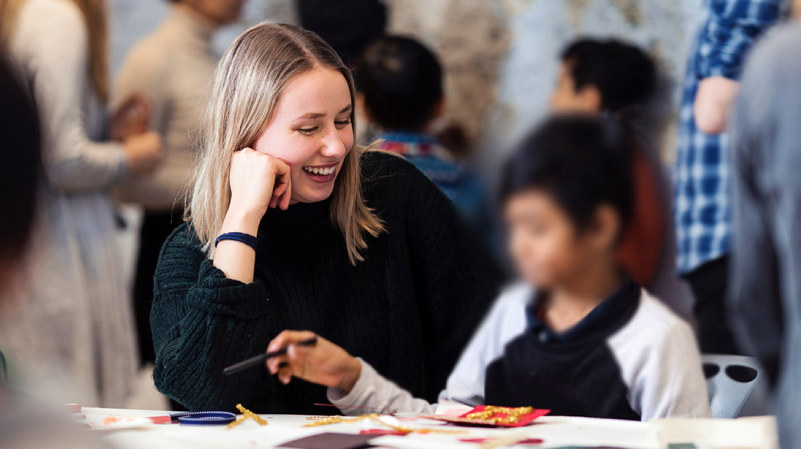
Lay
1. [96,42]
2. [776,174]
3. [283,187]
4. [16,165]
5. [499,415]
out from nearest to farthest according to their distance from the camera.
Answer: [16,165], [776,174], [499,415], [283,187], [96,42]

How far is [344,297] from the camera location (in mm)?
1497

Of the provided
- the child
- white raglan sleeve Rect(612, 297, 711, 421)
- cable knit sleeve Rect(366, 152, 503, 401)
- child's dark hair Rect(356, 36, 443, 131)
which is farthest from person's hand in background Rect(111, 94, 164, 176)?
white raglan sleeve Rect(612, 297, 711, 421)

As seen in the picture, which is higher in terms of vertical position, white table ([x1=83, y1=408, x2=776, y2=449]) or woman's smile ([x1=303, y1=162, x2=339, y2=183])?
woman's smile ([x1=303, y1=162, x2=339, y2=183])

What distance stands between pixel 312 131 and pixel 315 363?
0.34m

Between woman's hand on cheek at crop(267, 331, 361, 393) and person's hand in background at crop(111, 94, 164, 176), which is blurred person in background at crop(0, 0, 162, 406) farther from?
woman's hand on cheek at crop(267, 331, 361, 393)

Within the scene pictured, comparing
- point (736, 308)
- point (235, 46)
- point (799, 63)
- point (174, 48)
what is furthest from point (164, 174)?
point (799, 63)

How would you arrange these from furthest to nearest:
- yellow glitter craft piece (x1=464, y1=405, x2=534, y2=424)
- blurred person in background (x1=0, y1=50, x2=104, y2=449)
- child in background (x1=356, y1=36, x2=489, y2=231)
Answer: child in background (x1=356, y1=36, x2=489, y2=231) → yellow glitter craft piece (x1=464, y1=405, x2=534, y2=424) → blurred person in background (x1=0, y1=50, x2=104, y2=449)

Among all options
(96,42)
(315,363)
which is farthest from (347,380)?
(96,42)

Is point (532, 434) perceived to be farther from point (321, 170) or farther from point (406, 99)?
point (406, 99)

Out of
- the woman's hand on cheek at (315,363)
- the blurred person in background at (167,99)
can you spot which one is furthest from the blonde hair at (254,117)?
the blurred person in background at (167,99)

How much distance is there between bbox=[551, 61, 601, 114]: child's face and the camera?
1.61 m

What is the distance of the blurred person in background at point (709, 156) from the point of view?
1.54 m

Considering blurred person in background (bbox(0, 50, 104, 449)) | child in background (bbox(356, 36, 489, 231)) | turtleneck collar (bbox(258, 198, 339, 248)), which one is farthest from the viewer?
child in background (bbox(356, 36, 489, 231))

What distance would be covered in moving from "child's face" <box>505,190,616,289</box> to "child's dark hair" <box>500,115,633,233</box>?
0.01 metres
